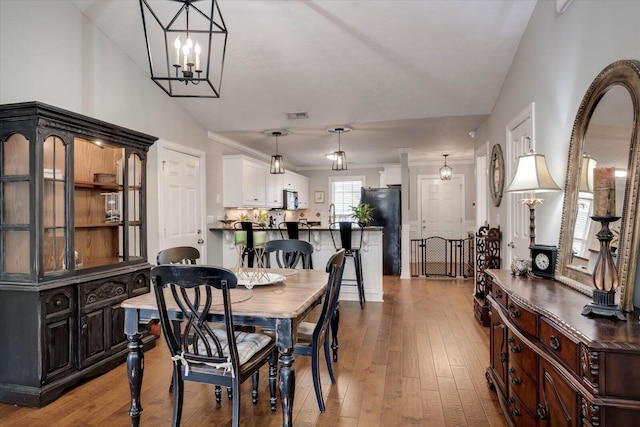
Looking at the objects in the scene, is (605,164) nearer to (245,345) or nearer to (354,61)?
(245,345)

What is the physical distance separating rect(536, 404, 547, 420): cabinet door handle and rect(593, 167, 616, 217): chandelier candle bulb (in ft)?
2.74

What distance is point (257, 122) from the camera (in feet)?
16.7

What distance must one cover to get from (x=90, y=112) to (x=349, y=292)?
372 cm

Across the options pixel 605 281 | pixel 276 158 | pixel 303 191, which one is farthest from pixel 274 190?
pixel 605 281

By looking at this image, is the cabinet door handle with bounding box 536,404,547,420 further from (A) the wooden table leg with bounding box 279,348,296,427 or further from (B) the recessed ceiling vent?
(B) the recessed ceiling vent

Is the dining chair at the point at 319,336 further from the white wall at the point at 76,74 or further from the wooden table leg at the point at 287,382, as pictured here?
the white wall at the point at 76,74

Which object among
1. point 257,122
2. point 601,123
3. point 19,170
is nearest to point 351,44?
point 257,122

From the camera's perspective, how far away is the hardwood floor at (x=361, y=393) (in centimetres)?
226

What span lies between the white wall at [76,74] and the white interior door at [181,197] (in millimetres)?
131

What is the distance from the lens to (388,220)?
7.59 meters

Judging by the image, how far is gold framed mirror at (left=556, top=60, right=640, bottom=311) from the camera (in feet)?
5.40

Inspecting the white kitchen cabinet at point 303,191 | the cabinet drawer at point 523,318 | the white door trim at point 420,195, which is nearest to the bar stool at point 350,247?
the cabinet drawer at point 523,318

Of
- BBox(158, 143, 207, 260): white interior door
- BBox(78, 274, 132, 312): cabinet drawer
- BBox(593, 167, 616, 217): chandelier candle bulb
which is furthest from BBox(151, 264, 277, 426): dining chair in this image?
BBox(158, 143, 207, 260): white interior door

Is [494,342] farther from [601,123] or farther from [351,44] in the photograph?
[351,44]
